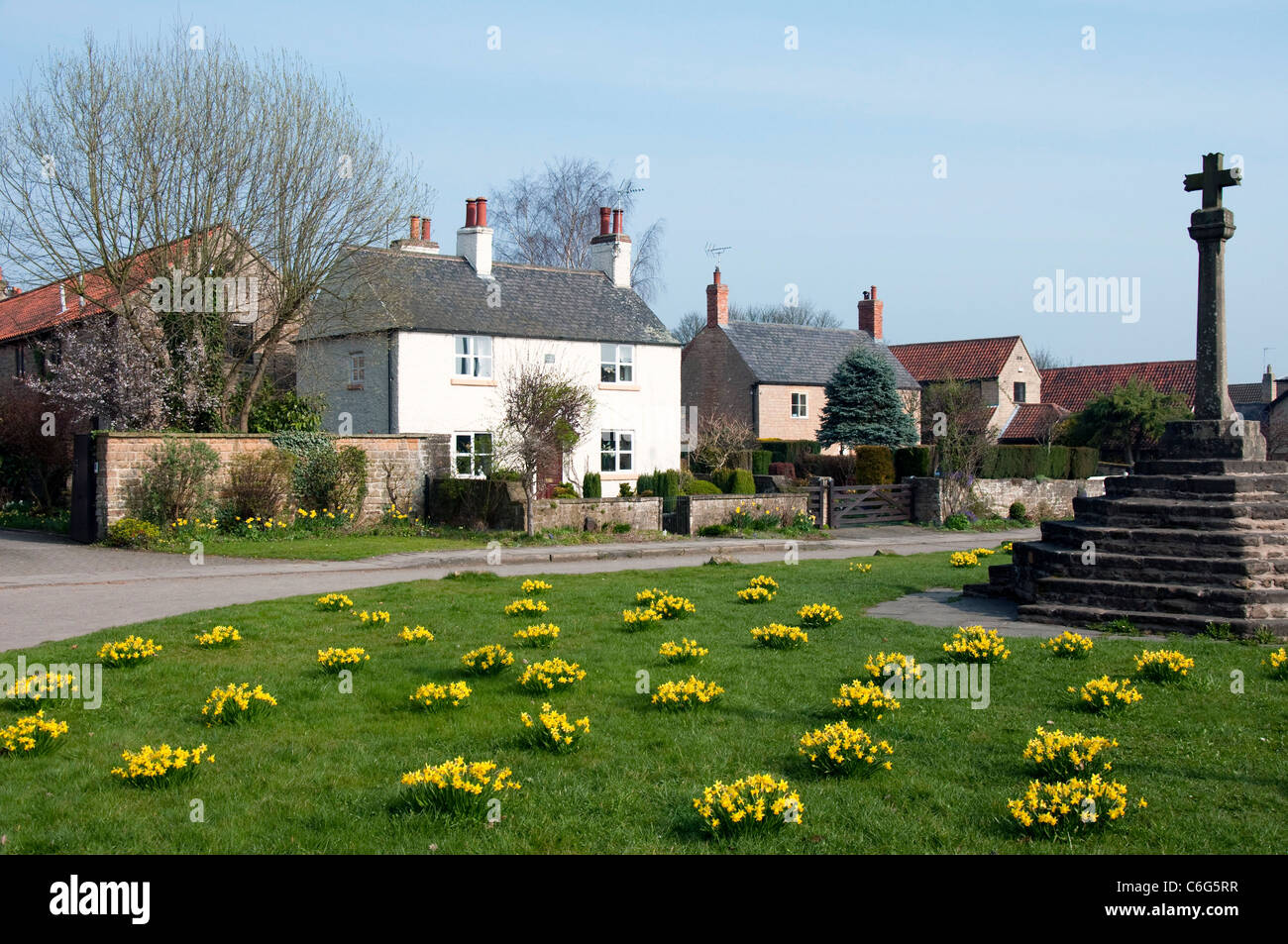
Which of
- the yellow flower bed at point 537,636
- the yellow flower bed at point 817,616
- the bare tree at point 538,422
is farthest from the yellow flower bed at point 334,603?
the bare tree at point 538,422

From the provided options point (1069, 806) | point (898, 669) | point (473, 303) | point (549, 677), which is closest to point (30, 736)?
point (549, 677)

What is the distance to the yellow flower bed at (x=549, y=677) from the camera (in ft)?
27.5

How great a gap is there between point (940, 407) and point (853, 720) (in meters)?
39.9

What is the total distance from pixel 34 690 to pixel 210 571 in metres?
10.9

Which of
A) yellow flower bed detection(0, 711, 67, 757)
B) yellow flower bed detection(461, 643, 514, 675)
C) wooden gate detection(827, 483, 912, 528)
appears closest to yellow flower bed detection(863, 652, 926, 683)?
yellow flower bed detection(461, 643, 514, 675)

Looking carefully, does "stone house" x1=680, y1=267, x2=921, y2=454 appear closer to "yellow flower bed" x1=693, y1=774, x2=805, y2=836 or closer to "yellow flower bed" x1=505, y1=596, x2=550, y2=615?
"yellow flower bed" x1=505, y1=596, x2=550, y2=615

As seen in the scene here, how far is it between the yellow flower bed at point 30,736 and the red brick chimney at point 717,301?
45.4m

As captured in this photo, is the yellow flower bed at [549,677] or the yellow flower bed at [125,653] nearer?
the yellow flower bed at [549,677]

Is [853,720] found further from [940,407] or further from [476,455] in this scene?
[940,407]

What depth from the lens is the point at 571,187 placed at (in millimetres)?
55594

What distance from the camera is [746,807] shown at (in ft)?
17.6

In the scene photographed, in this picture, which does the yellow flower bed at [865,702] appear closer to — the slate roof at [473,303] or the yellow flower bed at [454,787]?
the yellow flower bed at [454,787]

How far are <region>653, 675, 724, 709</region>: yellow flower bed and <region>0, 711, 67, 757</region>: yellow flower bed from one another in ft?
13.8
